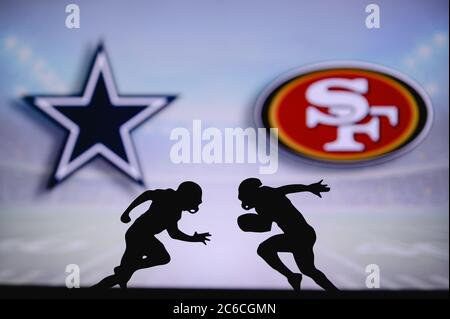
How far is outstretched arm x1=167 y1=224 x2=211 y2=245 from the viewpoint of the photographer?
3342 millimetres

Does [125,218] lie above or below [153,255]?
above

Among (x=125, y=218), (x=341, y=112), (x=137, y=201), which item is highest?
(x=341, y=112)

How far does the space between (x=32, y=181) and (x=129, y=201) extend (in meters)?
0.77

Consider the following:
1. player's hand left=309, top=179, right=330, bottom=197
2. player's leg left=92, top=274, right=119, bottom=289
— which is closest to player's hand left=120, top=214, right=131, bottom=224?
player's leg left=92, top=274, right=119, bottom=289

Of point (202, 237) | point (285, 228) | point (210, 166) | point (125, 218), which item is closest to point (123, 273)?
point (125, 218)

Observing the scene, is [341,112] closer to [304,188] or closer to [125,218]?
[304,188]

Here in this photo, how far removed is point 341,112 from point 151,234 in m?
1.70

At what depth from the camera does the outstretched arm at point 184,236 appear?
334cm

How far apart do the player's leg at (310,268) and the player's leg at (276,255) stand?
70mm

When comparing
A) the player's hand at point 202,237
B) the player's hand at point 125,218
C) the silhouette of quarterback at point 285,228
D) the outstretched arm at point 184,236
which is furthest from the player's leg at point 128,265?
the silhouette of quarterback at point 285,228

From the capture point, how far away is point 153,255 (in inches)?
131

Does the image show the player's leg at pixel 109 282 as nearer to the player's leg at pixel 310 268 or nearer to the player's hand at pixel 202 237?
the player's hand at pixel 202 237

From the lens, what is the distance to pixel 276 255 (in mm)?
3311
